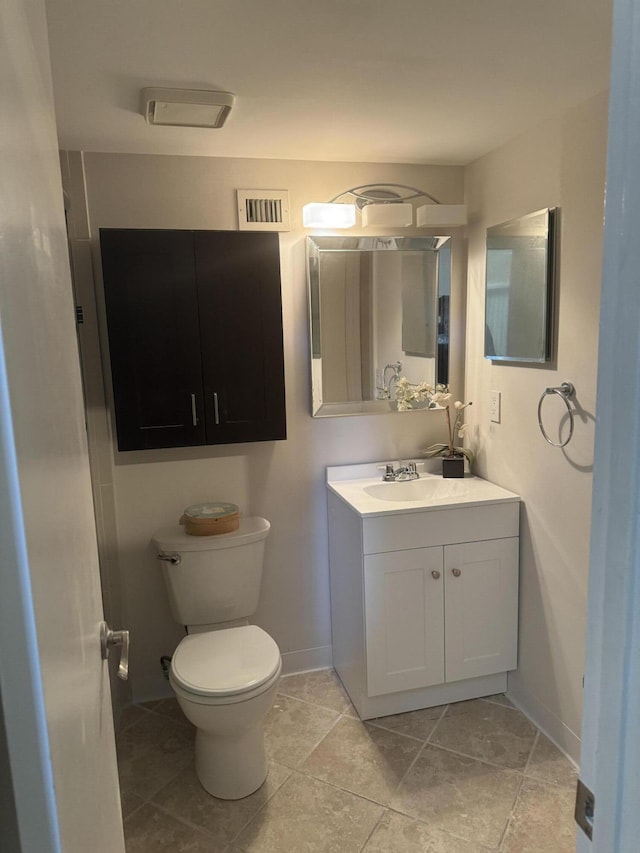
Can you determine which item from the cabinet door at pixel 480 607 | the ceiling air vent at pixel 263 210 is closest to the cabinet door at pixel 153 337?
the ceiling air vent at pixel 263 210

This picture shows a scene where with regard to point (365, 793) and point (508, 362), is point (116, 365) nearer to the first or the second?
point (508, 362)

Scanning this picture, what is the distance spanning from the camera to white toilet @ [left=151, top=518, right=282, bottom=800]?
6.01 feet

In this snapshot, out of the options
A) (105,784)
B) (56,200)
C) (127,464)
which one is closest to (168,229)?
(127,464)

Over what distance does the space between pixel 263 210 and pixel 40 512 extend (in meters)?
2.02

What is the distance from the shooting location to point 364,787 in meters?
1.96

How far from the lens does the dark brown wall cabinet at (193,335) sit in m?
2.19

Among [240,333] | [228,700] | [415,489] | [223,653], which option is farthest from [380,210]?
[228,700]

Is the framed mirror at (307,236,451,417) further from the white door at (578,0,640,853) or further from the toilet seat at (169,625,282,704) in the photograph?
the white door at (578,0,640,853)

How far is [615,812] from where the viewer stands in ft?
2.07

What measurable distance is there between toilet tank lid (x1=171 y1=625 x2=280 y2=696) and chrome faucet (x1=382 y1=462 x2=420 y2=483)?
33.6 inches

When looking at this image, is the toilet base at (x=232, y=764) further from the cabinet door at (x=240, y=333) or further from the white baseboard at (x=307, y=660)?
the cabinet door at (x=240, y=333)

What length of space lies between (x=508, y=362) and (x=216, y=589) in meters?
1.46

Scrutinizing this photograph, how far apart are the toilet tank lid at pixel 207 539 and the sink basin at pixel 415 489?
1.62ft

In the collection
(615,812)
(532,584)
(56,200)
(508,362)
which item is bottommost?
(532,584)
